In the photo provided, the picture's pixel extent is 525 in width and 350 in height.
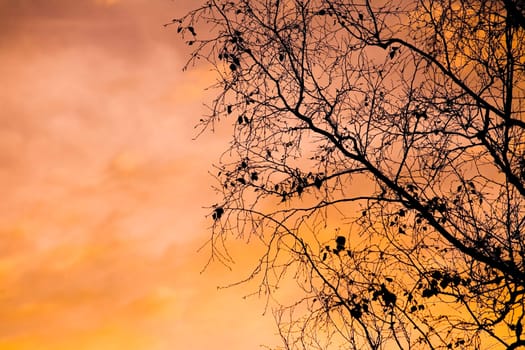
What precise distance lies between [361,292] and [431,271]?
71 centimetres

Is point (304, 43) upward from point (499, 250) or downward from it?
upward

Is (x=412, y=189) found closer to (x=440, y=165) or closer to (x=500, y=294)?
(x=440, y=165)

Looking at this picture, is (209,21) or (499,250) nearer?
(499,250)

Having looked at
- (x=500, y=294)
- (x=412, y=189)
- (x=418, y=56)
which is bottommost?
(x=500, y=294)

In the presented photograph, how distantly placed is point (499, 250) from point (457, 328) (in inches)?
34.2

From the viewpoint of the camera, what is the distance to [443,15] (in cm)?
614

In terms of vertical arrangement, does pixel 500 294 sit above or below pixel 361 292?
below

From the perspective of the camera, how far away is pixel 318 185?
20.5 feet

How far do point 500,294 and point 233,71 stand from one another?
3.25 metres

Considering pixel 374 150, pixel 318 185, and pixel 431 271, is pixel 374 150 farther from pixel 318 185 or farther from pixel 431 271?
pixel 431 271

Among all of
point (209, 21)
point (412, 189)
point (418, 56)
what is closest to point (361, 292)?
point (412, 189)

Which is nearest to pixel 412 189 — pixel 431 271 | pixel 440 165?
pixel 440 165

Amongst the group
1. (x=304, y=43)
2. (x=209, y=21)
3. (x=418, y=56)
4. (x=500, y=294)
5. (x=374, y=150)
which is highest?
(x=209, y=21)

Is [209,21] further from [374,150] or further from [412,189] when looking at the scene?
[412,189]
